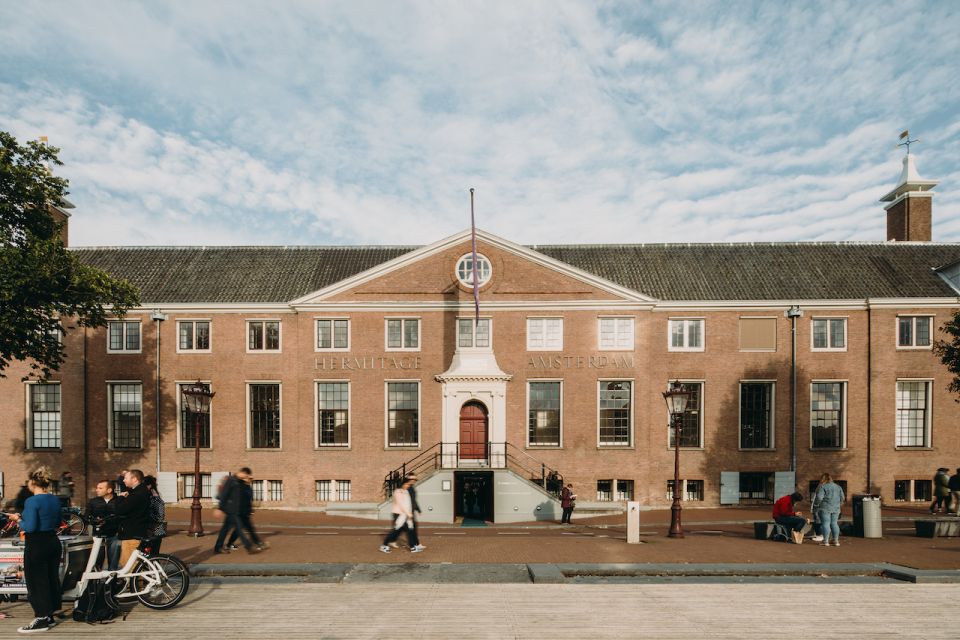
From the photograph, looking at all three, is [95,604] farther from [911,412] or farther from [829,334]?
[911,412]

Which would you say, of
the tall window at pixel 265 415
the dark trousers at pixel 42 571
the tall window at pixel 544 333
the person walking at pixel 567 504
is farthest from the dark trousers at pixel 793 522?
the tall window at pixel 265 415

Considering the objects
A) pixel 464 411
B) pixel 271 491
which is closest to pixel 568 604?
pixel 464 411

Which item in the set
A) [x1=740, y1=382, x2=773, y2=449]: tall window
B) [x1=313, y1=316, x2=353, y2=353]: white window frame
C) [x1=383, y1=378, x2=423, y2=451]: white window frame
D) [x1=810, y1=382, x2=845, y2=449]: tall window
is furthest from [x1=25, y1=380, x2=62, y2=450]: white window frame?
[x1=810, y1=382, x2=845, y2=449]: tall window

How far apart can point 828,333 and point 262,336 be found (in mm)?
25776

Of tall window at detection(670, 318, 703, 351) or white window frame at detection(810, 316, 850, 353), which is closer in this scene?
white window frame at detection(810, 316, 850, 353)

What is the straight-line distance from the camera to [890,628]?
8648 mm

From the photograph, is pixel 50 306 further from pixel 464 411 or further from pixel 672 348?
pixel 672 348

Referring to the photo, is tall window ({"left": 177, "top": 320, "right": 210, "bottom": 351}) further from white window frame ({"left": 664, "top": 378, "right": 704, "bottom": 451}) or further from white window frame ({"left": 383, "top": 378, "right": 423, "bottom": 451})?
white window frame ({"left": 664, "top": 378, "right": 704, "bottom": 451})

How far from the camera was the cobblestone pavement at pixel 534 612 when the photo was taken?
841 centimetres

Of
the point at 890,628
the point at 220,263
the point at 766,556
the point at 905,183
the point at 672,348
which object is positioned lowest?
the point at 766,556

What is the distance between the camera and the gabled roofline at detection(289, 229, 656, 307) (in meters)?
25.1

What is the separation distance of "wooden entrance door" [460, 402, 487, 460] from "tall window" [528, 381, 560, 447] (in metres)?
2.11

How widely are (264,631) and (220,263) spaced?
2348 centimetres

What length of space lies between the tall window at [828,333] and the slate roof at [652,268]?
1151 millimetres
